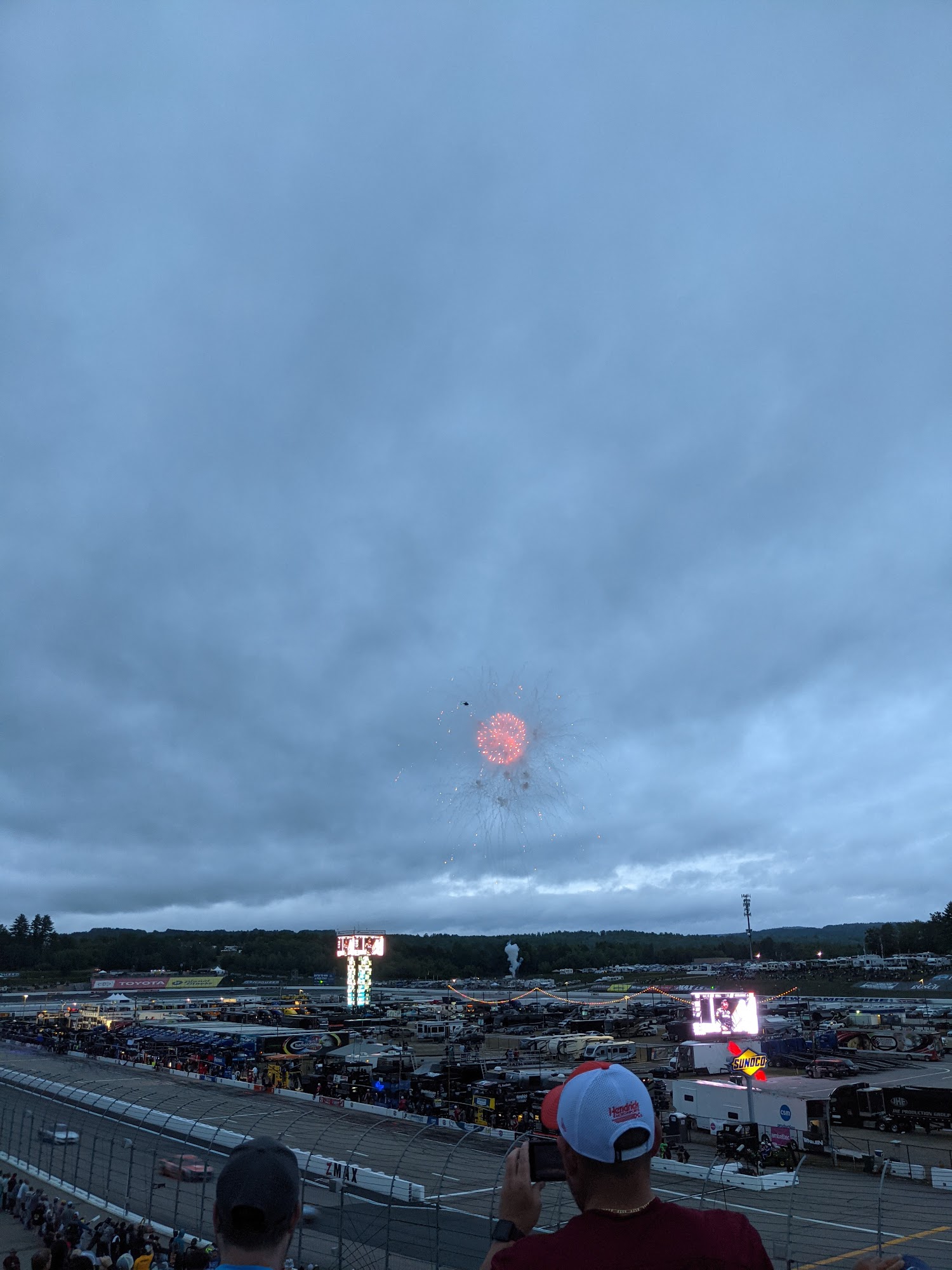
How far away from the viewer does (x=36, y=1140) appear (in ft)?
111

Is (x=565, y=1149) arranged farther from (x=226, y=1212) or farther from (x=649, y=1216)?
(x=226, y=1212)

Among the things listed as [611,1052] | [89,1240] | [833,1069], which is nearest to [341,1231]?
[89,1240]

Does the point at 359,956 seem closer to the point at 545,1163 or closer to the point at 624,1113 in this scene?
the point at 545,1163

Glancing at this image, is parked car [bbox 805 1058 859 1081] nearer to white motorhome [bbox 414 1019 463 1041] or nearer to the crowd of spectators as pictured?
white motorhome [bbox 414 1019 463 1041]

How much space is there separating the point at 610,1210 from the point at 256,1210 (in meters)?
1.53

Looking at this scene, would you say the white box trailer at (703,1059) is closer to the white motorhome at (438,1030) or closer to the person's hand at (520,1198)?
the white motorhome at (438,1030)

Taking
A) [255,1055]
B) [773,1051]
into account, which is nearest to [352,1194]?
[255,1055]

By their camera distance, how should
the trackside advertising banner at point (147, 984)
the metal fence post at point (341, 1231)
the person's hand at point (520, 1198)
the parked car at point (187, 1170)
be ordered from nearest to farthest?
the person's hand at point (520, 1198), the metal fence post at point (341, 1231), the parked car at point (187, 1170), the trackside advertising banner at point (147, 984)

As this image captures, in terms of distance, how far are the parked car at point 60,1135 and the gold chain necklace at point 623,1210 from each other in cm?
3166

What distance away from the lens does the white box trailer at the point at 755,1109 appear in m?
34.2

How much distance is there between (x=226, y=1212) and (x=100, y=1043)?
3188 inches

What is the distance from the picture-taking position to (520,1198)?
10.4 ft

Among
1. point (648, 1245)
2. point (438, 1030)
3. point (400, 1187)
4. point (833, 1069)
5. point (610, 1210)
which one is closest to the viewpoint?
point (648, 1245)

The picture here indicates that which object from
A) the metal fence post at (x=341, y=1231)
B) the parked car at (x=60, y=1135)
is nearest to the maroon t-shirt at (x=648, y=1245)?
the metal fence post at (x=341, y=1231)
